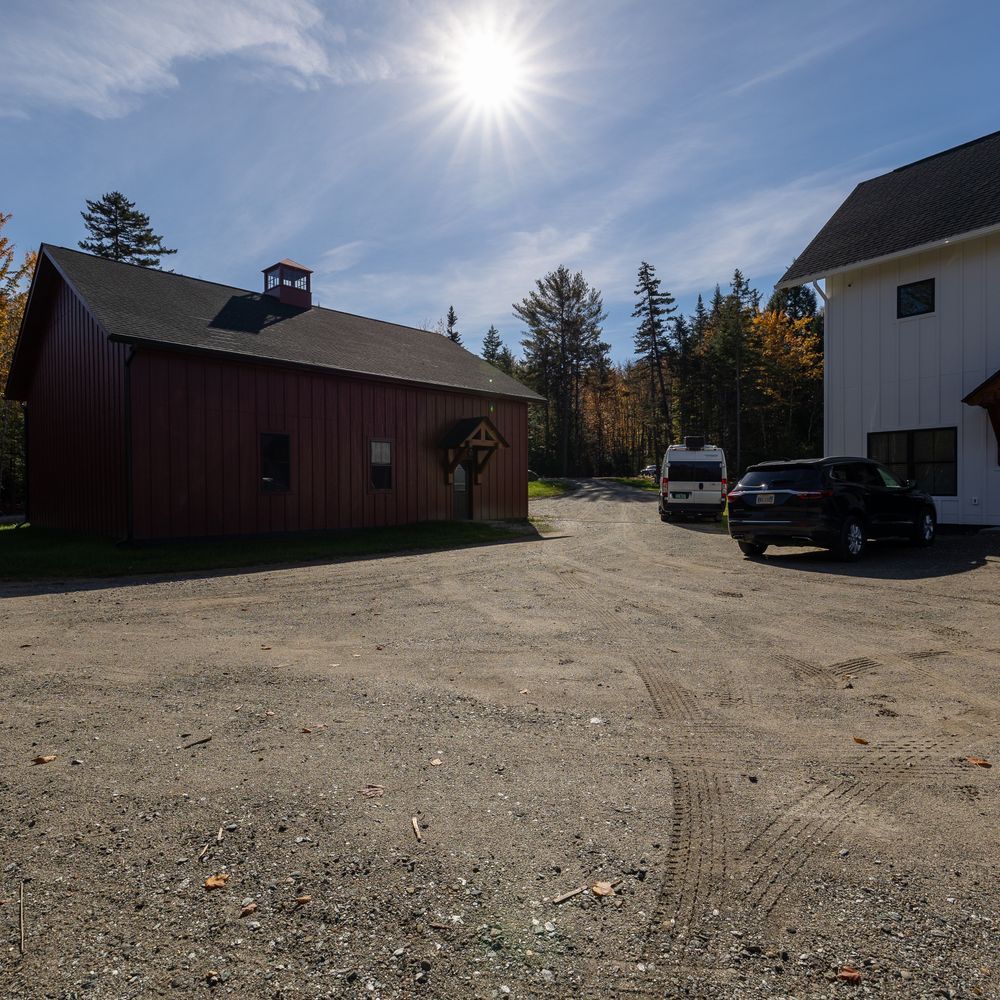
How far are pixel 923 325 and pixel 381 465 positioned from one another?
562 inches

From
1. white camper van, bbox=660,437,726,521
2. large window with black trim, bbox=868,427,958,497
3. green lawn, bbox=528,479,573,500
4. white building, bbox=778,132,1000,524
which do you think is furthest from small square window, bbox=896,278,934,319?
green lawn, bbox=528,479,573,500

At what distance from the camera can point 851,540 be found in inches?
442

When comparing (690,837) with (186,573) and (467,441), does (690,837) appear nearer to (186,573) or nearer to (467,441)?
(186,573)

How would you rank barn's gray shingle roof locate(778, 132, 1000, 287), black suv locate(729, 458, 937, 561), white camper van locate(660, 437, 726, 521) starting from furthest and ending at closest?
white camper van locate(660, 437, 726, 521)
barn's gray shingle roof locate(778, 132, 1000, 287)
black suv locate(729, 458, 937, 561)

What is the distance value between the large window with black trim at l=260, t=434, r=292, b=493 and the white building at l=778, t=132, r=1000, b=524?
14376 millimetres

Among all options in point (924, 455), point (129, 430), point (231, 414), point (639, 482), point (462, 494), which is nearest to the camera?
point (129, 430)

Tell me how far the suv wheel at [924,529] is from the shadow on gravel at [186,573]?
8804 mm

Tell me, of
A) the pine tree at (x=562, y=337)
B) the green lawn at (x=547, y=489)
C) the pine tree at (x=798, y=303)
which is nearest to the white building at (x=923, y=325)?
the green lawn at (x=547, y=489)

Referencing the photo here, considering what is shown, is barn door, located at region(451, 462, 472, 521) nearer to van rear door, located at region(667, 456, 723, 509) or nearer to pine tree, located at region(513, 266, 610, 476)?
van rear door, located at region(667, 456, 723, 509)

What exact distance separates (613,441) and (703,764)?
64419 millimetres

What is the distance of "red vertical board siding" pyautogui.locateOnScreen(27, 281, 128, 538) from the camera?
1469cm

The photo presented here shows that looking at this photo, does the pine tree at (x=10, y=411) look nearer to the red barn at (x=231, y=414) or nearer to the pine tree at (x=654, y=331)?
the red barn at (x=231, y=414)

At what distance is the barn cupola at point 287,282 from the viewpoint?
20.7 meters

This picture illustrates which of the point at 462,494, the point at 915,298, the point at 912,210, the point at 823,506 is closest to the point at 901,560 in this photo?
the point at 823,506
